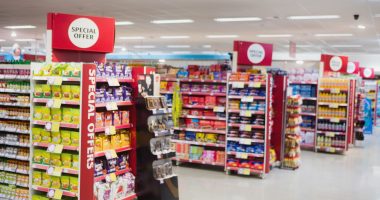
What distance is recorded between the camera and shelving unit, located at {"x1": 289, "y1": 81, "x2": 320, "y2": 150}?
12.1 metres

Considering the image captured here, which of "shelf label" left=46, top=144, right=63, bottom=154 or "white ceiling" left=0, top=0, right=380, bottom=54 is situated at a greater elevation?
"white ceiling" left=0, top=0, right=380, bottom=54

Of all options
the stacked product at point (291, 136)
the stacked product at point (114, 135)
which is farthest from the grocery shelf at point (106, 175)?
the stacked product at point (291, 136)

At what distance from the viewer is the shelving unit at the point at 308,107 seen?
1208 cm

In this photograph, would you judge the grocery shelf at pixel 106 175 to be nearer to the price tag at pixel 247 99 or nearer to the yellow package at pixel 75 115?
the yellow package at pixel 75 115

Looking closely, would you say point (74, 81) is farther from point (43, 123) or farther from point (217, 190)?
point (217, 190)

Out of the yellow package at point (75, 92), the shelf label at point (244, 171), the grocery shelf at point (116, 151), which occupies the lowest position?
the shelf label at point (244, 171)

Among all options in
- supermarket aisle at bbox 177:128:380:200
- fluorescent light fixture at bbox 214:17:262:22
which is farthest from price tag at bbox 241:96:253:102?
fluorescent light fixture at bbox 214:17:262:22

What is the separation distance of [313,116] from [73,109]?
28.4ft

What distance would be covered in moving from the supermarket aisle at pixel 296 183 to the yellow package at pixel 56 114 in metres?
2.62

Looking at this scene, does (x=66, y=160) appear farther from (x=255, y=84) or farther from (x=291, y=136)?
(x=291, y=136)

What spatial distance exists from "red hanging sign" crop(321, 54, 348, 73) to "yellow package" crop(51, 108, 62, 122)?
9.86m

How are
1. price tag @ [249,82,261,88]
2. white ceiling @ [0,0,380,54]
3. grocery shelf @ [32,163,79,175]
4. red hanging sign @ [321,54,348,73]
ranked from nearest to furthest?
grocery shelf @ [32,163,79,175] < price tag @ [249,82,261,88] < white ceiling @ [0,0,380,54] < red hanging sign @ [321,54,348,73]

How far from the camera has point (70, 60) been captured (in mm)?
5906

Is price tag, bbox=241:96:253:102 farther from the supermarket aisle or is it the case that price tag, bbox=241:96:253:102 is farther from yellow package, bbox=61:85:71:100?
yellow package, bbox=61:85:71:100
